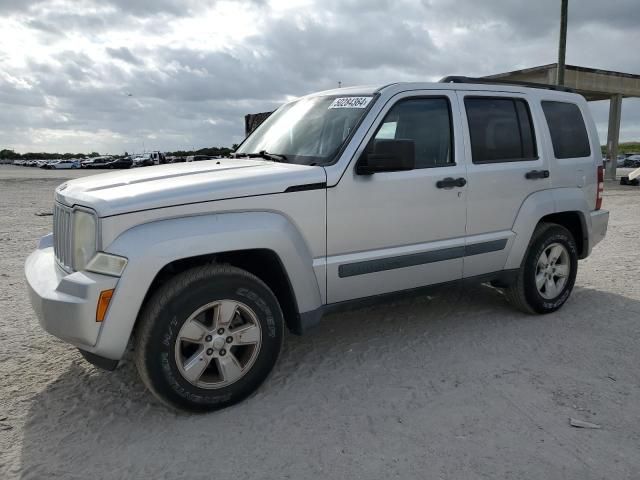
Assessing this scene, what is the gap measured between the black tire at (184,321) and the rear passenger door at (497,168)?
72.5 inches

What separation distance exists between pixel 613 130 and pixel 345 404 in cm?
2884

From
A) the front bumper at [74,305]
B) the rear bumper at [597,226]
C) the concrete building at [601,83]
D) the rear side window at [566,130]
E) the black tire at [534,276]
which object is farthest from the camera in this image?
the concrete building at [601,83]

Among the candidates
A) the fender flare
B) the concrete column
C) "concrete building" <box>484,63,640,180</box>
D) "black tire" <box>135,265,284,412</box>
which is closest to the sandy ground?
"black tire" <box>135,265,284,412</box>

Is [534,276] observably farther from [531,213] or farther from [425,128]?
[425,128]

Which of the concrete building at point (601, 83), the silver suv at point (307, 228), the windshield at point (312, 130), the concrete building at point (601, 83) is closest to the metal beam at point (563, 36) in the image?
the concrete building at point (601, 83)

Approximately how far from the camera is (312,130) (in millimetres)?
3998

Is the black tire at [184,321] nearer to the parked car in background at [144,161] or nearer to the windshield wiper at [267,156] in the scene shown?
the windshield wiper at [267,156]

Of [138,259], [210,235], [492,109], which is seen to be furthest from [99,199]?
[492,109]

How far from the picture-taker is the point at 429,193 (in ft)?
12.9

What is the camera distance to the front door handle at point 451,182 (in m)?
3.99

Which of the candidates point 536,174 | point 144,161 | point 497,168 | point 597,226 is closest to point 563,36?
point 597,226

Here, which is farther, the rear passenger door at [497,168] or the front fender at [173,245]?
the rear passenger door at [497,168]

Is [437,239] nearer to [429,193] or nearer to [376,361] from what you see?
[429,193]

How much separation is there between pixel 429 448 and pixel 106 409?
1.90 metres
